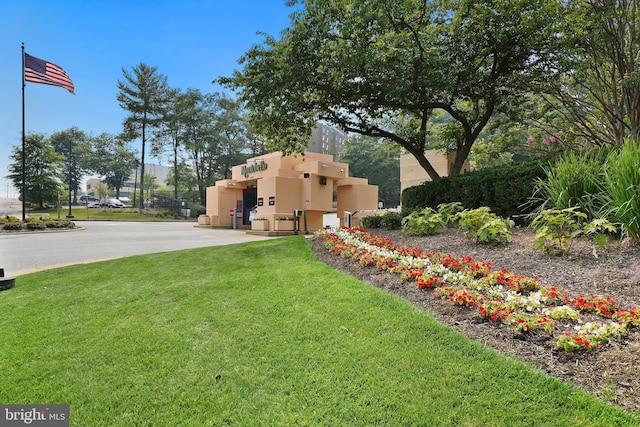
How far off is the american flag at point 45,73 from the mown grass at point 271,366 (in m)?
13.5

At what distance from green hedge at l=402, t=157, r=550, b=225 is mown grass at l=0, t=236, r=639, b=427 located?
3723 millimetres

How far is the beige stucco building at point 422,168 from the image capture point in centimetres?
1321

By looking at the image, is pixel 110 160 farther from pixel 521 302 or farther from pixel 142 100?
pixel 521 302

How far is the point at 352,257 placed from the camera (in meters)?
4.88

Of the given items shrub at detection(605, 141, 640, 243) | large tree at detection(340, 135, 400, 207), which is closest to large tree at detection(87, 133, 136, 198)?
large tree at detection(340, 135, 400, 207)

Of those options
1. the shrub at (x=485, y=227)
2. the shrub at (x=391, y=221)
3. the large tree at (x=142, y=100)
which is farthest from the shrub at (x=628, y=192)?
the large tree at (x=142, y=100)

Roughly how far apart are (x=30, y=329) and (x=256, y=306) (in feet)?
6.73

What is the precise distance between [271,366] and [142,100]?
38.5 metres

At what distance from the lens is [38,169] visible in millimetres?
32031

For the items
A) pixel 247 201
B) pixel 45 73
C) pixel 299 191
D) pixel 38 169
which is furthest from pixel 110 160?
pixel 299 191

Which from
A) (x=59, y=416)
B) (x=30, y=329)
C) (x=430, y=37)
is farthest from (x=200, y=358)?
(x=430, y=37)

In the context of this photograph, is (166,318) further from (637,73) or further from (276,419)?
(637,73)

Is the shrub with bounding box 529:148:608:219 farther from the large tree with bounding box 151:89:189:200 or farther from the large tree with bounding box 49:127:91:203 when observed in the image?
the large tree with bounding box 49:127:91:203

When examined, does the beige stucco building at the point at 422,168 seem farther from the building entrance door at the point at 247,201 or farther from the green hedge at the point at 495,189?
the building entrance door at the point at 247,201
